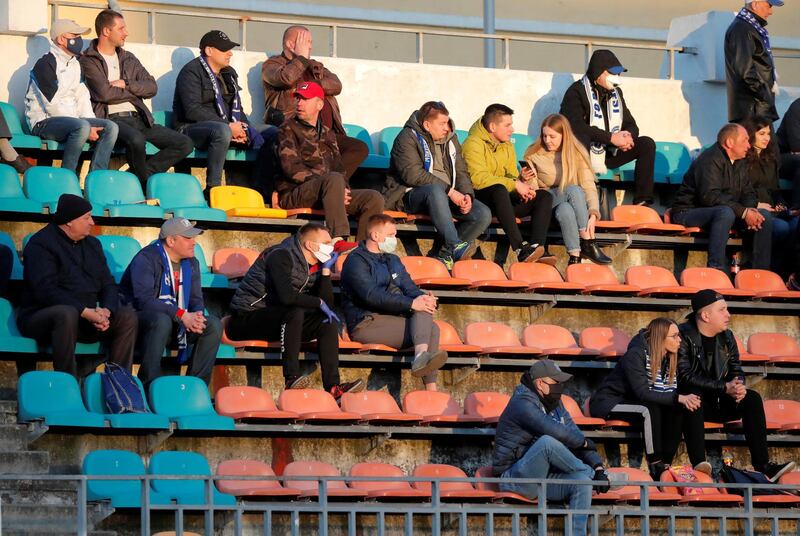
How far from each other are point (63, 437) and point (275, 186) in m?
2.84

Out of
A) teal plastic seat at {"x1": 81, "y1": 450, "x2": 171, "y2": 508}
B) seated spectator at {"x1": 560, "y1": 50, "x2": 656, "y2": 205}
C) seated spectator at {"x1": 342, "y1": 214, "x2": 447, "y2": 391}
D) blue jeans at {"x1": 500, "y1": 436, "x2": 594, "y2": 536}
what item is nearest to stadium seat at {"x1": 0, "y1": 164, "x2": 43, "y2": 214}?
seated spectator at {"x1": 342, "y1": 214, "x2": 447, "y2": 391}

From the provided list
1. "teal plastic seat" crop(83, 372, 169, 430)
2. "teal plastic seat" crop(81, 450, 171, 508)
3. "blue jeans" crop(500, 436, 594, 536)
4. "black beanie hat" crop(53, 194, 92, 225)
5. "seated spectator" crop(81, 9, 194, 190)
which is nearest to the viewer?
"teal plastic seat" crop(81, 450, 171, 508)

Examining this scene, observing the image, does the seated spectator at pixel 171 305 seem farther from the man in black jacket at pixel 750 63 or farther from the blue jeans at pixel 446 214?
the man in black jacket at pixel 750 63

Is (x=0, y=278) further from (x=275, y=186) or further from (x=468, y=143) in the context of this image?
(x=468, y=143)

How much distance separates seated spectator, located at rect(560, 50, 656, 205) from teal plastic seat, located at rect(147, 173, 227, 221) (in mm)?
2961

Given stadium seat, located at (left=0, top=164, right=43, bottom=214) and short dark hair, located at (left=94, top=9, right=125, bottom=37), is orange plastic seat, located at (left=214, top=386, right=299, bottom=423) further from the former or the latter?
short dark hair, located at (left=94, top=9, right=125, bottom=37)

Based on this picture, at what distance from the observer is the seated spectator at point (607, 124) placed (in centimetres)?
1251

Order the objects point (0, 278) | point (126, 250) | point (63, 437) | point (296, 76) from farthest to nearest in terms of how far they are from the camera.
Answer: point (296, 76)
point (126, 250)
point (0, 278)
point (63, 437)

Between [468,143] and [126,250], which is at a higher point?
[468,143]

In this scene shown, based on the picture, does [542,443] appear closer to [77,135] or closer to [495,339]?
[495,339]

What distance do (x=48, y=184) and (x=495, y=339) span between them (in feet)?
9.73

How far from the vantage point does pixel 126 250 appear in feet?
34.3

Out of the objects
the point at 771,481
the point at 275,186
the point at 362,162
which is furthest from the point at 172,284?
the point at 771,481

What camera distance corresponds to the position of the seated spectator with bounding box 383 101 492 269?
1138cm
